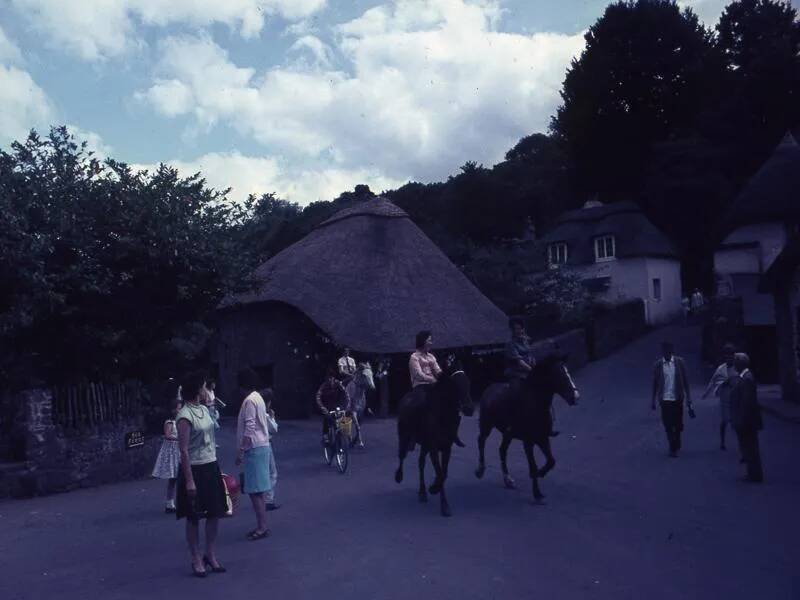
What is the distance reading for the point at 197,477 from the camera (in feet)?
25.1

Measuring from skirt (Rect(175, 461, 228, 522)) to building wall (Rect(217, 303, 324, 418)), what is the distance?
18.2 metres

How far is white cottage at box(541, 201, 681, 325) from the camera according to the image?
44.6 metres

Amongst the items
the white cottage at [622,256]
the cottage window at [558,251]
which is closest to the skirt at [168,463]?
the white cottage at [622,256]

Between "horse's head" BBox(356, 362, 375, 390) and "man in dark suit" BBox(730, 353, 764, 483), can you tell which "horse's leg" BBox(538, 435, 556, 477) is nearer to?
"man in dark suit" BBox(730, 353, 764, 483)

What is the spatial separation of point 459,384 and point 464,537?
222 cm

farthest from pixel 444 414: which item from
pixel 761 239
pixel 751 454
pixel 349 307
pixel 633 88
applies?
pixel 633 88

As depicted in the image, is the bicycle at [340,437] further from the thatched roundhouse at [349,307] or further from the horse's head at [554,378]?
the thatched roundhouse at [349,307]

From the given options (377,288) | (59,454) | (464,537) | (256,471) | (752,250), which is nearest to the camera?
(464,537)

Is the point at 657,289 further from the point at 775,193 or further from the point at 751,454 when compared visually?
the point at 751,454

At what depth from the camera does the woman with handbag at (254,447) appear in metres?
9.01

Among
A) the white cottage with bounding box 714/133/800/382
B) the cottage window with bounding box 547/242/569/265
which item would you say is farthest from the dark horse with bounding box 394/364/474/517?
the cottage window with bounding box 547/242/569/265

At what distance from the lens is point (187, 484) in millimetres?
7406

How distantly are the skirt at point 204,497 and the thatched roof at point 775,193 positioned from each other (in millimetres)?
28759

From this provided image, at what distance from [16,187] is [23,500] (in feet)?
19.6
